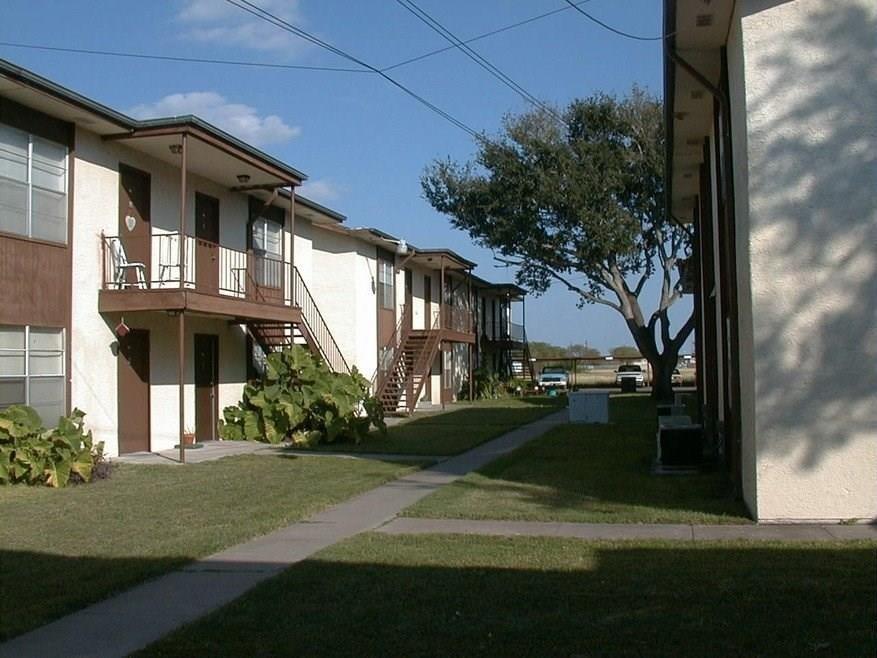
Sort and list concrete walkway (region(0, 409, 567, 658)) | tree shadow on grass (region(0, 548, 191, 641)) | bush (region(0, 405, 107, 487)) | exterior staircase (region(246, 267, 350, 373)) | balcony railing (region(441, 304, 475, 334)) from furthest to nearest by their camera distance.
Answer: balcony railing (region(441, 304, 475, 334))
exterior staircase (region(246, 267, 350, 373))
bush (region(0, 405, 107, 487))
tree shadow on grass (region(0, 548, 191, 641))
concrete walkway (region(0, 409, 567, 658))

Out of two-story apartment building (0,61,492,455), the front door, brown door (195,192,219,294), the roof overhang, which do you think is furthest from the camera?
the front door

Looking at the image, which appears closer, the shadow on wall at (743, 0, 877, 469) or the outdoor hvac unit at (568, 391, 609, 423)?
the shadow on wall at (743, 0, 877, 469)

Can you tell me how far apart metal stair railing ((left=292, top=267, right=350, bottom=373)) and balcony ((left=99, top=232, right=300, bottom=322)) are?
2.39 feet

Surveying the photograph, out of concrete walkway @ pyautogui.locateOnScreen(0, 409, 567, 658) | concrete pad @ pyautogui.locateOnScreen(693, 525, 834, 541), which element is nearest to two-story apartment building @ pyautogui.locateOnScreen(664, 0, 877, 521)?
concrete pad @ pyautogui.locateOnScreen(693, 525, 834, 541)

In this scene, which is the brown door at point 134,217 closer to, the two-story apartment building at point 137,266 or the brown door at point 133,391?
the two-story apartment building at point 137,266

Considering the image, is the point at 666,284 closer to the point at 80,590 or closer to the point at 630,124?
the point at 630,124

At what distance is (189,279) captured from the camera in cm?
1959

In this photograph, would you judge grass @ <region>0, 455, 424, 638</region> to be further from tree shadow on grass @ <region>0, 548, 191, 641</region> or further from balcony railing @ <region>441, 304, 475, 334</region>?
balcony railing @ <region>441, 304, 475, 334</region>

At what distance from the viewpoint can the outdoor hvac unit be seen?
26.6 m

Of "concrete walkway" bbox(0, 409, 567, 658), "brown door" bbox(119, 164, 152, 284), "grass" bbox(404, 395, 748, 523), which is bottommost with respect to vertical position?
"concrete walkway" bbox(0, 409, 567, 658)

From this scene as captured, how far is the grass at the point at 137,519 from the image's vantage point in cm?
796

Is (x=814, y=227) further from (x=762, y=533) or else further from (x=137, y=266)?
A: (x=137, y=266)

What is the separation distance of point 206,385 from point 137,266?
416 centimetres

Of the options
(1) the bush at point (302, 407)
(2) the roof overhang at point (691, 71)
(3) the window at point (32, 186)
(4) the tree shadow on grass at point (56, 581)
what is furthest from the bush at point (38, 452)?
(2) the roof overhang at point (691, 71)
